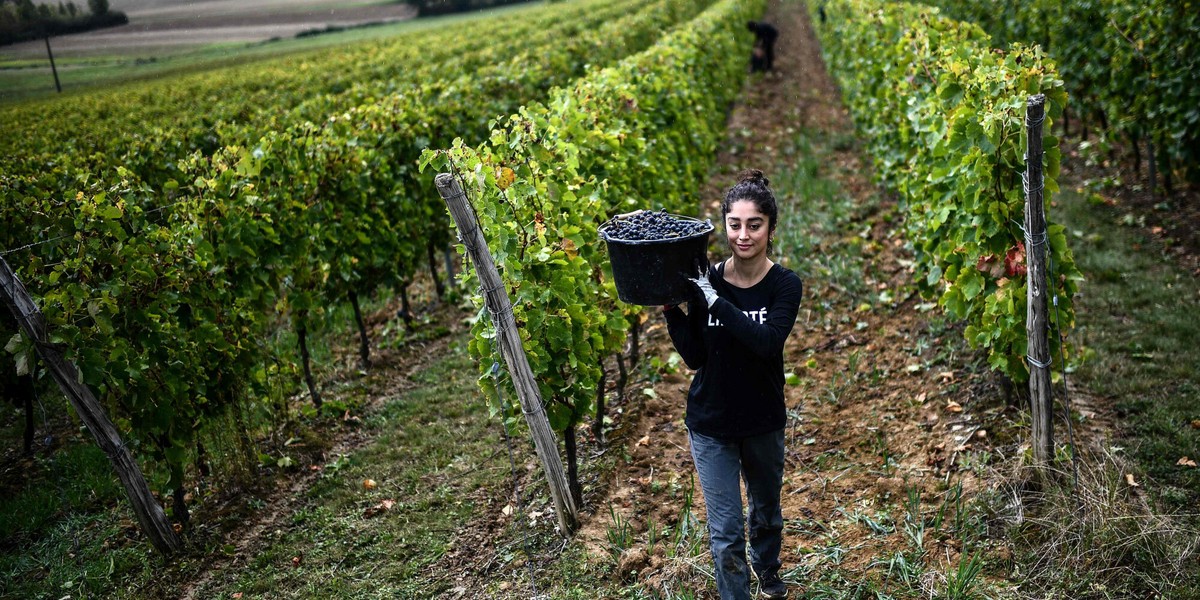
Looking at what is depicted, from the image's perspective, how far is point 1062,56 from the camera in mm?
10414

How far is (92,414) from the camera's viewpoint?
447 centimetres

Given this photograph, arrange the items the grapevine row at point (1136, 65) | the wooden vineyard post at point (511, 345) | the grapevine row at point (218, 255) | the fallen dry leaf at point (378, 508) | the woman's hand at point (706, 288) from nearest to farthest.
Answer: the woman's hand at point (706, 288) < the wooden vineyard post at point (511, 345) < the grapevine row at point (218, 255) < the fallen dry leaf at point (378, 508) < the grapevine row at point (1136, 65)

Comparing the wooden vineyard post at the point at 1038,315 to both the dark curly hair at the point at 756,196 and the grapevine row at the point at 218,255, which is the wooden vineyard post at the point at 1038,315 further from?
the grapevine row at the point at 218,255

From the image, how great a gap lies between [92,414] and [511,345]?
7.98 ft

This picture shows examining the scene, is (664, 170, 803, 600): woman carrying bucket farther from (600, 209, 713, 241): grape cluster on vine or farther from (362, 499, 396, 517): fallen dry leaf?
(362, 499, 396, 517): fallen dry leaf

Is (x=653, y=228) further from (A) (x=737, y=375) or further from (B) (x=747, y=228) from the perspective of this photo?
(A) (x=737, y=375)

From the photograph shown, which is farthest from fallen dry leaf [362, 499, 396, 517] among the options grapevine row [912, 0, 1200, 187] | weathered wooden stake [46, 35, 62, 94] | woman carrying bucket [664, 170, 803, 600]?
weathered wooden stake [46, 35, 62, 94]

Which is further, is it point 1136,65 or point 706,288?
point 1136,65

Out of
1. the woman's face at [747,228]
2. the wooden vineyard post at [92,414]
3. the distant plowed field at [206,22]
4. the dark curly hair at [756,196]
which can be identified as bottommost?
the wooden vineyard post at [92,414]

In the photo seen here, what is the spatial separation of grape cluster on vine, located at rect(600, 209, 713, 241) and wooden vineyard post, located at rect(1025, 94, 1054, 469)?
165cm

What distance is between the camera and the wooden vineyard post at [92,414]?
426cm

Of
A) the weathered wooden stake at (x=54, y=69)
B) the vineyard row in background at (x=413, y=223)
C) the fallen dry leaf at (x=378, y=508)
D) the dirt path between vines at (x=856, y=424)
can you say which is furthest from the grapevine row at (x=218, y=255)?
the weathered wooden stake at (x=54, y=69)

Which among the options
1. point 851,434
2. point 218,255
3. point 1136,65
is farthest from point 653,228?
point 1136,65

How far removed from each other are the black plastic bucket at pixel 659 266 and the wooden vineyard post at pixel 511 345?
36.8 inches
